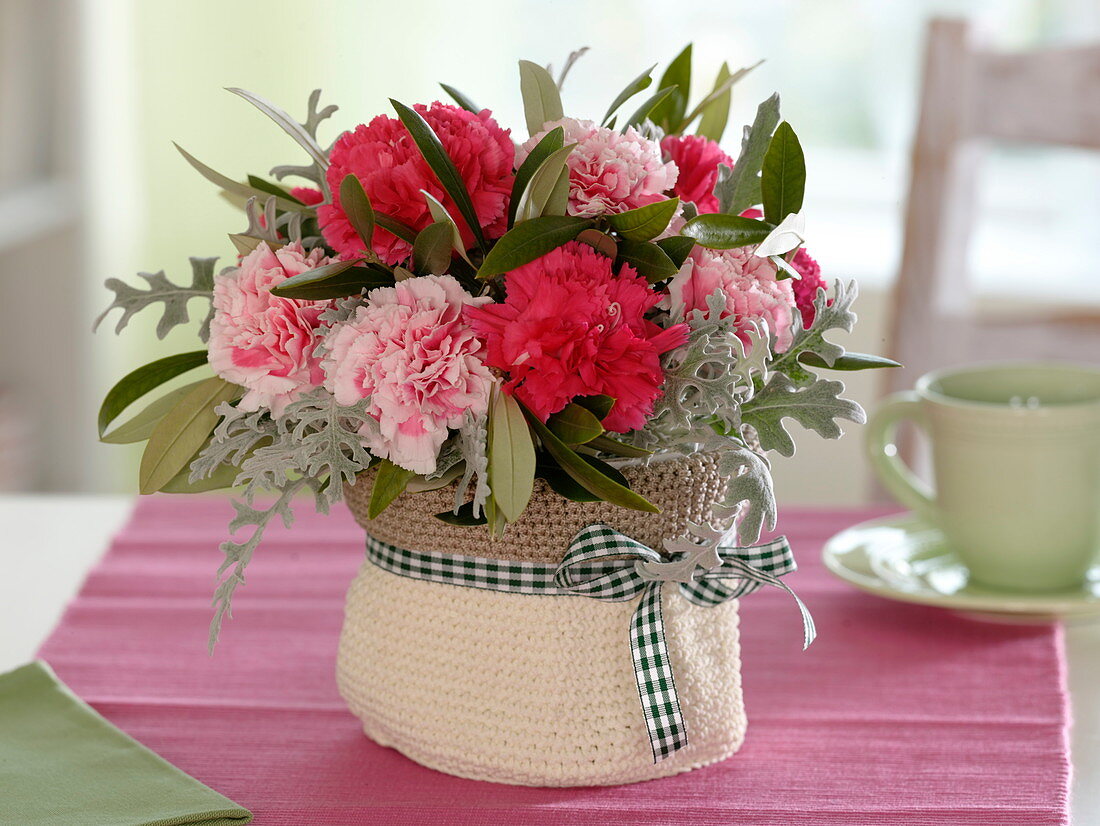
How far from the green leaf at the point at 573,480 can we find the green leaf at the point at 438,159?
11 centimetres

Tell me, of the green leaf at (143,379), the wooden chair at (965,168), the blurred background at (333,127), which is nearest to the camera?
the green leaf at (143,379)

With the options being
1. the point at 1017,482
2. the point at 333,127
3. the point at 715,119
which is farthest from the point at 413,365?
the point at 333,127

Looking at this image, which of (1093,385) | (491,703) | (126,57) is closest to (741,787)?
(491,703)

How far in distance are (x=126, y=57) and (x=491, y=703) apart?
75.2 inches

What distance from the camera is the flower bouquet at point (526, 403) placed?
1.59 ft

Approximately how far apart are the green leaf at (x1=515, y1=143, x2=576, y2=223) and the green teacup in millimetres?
360

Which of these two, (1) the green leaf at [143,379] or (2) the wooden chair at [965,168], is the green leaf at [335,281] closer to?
(1) the green leaf at [143,379]

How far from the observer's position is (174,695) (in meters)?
0.68

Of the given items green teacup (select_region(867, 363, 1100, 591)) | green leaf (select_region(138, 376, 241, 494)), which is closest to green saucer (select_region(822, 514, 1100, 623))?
green teacup (select_region(867, 363, 1100, 591))

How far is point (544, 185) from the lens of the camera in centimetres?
49

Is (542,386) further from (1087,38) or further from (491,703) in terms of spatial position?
(1087,38)

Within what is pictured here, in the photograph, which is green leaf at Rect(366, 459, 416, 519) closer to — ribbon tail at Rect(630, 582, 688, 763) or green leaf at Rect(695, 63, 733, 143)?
ribbon tail at Rect(630, 582, 688, 763)

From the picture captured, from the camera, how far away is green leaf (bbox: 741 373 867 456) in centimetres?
52

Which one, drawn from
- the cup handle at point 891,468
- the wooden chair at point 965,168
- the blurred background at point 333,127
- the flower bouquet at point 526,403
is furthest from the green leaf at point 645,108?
the blurred background at point 333,127
